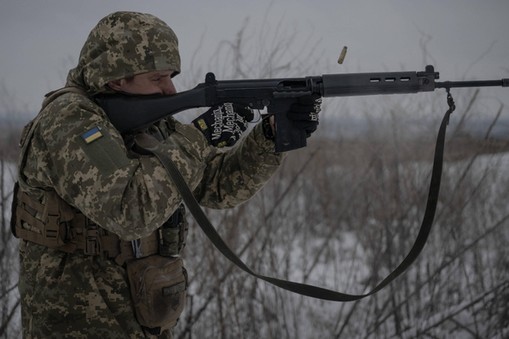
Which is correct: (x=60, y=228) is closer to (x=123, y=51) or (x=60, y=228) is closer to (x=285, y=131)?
(x=123, y=51)

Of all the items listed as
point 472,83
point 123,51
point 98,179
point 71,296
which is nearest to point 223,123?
point 123,51

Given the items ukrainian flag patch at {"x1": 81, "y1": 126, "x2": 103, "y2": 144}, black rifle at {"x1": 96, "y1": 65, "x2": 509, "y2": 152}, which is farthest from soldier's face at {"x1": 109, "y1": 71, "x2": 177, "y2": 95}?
ukrainian flag patch at {"x1": 81, "y1": 126, "x2": 103, "y2": 144}

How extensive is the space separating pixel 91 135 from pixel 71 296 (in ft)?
1.87

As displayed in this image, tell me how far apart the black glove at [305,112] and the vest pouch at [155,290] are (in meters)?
0.76

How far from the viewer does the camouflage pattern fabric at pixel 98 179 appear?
Answer: 5.70ft

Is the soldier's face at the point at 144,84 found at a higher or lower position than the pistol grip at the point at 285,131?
higher

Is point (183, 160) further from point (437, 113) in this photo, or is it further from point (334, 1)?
point (334, 1)

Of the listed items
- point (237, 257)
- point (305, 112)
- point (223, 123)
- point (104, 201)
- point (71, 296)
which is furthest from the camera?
point (305, 112)

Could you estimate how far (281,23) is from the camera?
12.1 ft

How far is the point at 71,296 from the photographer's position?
1885mm

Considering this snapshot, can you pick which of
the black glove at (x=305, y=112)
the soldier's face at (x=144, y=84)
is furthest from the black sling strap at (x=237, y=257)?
the black glove at (x=305, y=112)

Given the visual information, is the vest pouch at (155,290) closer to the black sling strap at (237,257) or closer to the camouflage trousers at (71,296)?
the camouflage trousers at (71,296)

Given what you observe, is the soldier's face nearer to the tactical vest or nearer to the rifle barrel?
the tactical vest

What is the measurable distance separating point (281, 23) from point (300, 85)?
1.52m
